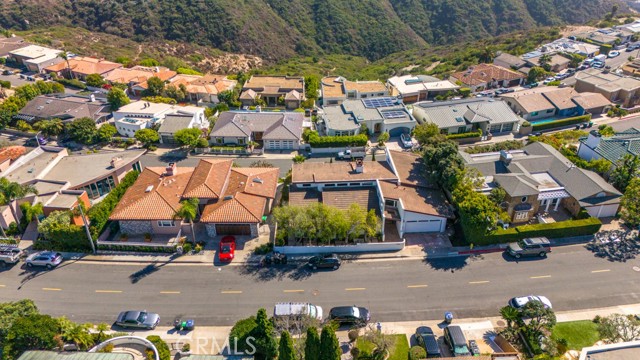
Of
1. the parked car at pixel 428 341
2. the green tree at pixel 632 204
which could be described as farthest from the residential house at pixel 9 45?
the green tree at pixel 632 204

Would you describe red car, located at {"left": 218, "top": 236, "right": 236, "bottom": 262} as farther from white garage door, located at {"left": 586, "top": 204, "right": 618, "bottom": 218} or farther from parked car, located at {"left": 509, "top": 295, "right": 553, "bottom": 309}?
white garage door, located at {"left": 586, "top": 204, "right": 618, "bottom": 218}

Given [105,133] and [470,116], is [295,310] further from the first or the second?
[105,133]

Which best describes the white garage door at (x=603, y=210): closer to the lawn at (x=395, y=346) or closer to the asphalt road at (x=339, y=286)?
the asphalt road at (x=339, y=286)

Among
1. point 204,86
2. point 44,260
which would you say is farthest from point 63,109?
point 44,260

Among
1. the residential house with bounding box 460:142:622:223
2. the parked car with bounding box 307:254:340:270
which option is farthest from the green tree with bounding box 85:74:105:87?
the residential house with bounding box 460:142:622:223

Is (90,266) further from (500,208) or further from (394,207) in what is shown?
(500,208)
